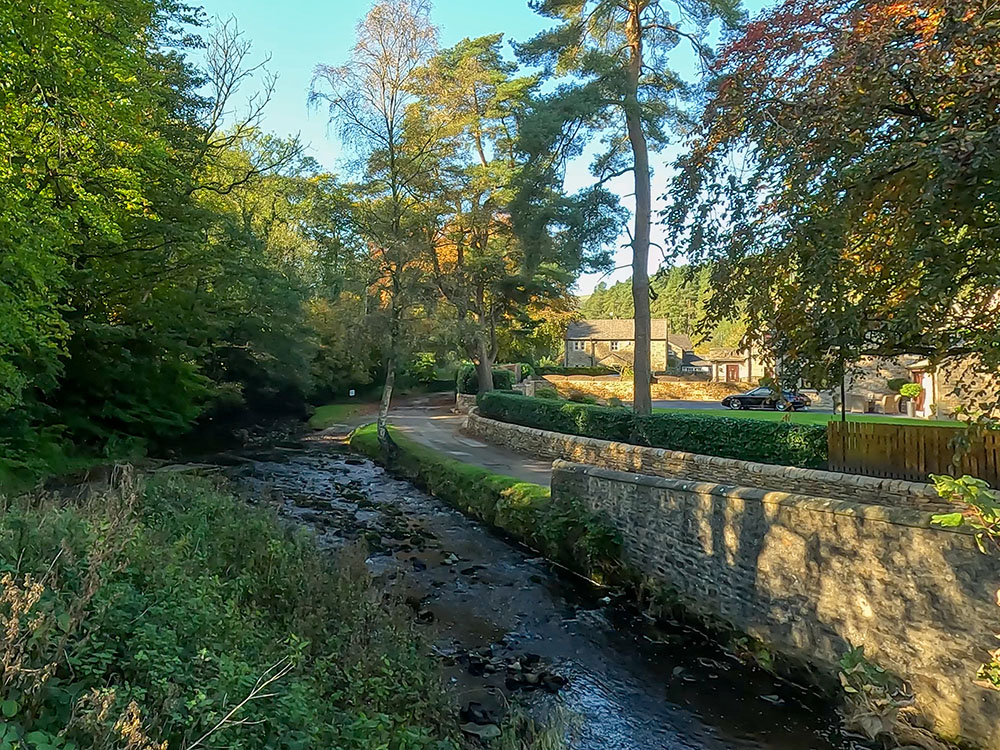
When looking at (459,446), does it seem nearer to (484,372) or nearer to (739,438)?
(484,372)

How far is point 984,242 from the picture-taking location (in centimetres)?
550

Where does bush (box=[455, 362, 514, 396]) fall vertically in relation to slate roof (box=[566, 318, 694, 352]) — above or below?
below

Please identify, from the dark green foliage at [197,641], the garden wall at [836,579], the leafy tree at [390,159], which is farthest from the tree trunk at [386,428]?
the dark green foliage at [197,641]

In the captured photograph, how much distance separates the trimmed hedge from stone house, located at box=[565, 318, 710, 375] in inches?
1641

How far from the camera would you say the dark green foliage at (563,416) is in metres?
16.6

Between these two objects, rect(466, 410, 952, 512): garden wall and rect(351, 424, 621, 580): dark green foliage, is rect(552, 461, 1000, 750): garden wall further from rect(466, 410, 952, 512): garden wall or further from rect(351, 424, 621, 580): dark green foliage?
rect(466, 410, 952, 512): garden wall

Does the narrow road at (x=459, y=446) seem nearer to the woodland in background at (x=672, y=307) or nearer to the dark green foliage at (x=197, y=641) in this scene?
the dark green foliage at (x=197, y=641)

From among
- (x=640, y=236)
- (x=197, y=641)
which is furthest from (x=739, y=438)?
(x=197, y=641)

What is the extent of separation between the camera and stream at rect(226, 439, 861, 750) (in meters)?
6.53

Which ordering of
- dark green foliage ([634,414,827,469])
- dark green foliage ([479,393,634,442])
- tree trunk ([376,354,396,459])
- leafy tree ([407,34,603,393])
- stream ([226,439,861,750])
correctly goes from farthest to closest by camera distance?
1. leafy tree ([407,34,603,393])
2. tree trunk ([376,354,396,459])
3. dark green foliage ([479,393,634,442])
4. dark green foliage ([634,414,827,469])
5. stream ([226,439,861,750])

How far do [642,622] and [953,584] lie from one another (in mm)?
4405

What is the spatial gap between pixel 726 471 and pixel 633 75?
401 inches

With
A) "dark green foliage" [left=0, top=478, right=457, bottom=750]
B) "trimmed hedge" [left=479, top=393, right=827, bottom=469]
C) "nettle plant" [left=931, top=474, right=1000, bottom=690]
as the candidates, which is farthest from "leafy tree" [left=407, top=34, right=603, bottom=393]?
"nettle plant" [left=931, top=474, right=1000, bottom=690]

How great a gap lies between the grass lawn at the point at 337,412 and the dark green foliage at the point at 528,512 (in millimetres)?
17069
